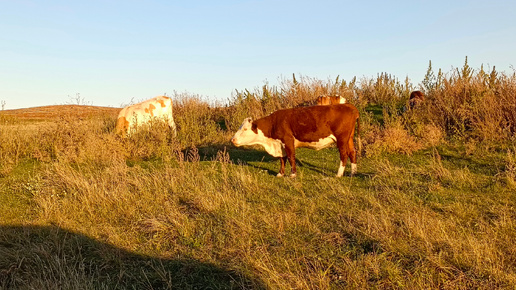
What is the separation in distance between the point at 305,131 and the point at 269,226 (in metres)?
3.85

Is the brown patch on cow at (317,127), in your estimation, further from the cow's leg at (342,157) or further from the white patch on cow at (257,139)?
the white patch on cow at (257,139)

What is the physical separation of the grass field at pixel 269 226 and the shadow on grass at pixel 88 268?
2 centimetres

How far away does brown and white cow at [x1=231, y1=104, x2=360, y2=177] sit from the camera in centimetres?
855

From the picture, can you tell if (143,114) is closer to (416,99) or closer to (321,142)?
(321,142)

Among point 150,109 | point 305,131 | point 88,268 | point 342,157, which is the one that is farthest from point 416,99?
point 88,268

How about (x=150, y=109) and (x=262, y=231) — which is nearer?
(x=262, y=231)

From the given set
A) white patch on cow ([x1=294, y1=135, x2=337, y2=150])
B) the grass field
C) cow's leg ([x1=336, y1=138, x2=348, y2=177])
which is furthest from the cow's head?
cow's leg ([x1=336, y1=138, x2=348, y2=177])

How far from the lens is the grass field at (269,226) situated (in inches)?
164

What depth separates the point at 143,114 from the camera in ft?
47.2

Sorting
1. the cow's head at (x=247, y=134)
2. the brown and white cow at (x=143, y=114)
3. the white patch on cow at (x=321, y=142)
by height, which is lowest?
the white patch on cow at (x=321, y=142)

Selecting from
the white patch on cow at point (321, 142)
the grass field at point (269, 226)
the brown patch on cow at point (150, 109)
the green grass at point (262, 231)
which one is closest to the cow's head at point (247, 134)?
the grass field at point (269, 226)

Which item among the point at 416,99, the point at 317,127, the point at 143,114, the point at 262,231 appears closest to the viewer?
the point at 262,231

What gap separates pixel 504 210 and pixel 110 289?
218 inches

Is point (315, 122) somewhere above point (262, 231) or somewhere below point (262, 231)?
above
